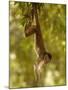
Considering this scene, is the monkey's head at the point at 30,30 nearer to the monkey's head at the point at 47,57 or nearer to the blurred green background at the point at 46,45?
the blurred green background at the point at 46,45

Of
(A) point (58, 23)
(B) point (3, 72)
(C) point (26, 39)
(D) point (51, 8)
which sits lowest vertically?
(B) point (3, 72)

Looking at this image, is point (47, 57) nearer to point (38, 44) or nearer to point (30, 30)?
point (38, 44)

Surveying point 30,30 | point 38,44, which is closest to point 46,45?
point 38,44

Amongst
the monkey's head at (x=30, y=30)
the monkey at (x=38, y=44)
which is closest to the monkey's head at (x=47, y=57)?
the monkey at (x=38, y=44)

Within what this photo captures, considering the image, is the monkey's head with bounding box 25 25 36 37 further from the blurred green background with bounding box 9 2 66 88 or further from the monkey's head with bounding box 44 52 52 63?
the monkey's head with bounding box 44 52 52 63

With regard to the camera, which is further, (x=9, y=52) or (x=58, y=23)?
(x=58, y=23)

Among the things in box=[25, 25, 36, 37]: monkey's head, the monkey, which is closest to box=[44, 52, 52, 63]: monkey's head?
the monkey

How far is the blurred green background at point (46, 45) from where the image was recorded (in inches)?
64.3

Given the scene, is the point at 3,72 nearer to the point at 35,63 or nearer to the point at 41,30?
the point at 35,63

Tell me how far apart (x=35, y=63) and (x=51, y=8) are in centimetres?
45

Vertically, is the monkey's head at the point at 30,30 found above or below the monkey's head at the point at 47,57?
above

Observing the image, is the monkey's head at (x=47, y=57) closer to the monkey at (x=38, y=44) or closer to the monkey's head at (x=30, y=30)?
the monkey at (x=38, y=44)

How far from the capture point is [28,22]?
5.48 ft

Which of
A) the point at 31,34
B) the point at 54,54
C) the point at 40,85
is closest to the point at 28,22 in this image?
the point at 31,34
